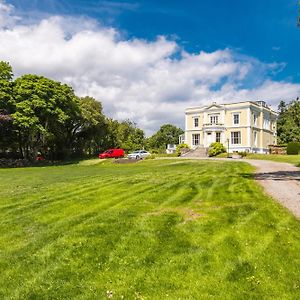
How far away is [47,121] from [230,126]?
32.1m

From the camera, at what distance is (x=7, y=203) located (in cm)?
1091

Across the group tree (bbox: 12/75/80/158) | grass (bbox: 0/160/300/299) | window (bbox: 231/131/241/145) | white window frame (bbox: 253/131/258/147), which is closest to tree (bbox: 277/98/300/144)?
white window frame (bbox: 253/131/258/147)

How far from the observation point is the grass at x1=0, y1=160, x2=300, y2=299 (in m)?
4.99

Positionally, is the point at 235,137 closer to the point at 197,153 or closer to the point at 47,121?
the point at 197,153

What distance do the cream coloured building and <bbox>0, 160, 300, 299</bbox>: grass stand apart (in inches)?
1932

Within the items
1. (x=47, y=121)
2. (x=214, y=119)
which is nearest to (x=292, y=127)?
(x=214, y=119)

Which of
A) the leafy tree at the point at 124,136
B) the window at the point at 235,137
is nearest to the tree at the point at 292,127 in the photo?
the window at the point at 235,137

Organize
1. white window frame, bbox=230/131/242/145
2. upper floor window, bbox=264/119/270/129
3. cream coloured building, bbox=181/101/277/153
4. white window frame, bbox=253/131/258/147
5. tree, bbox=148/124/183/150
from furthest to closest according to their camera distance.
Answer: tree, bbox=148/124/183/150 → upper floor window, bbox=264/119/270/129 → white window frame, bbox=253/131/258/147 → white window frame, bbox=230/131/242/145 → cream coloured building, bbox=181/101/277/153

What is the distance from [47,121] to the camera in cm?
4447

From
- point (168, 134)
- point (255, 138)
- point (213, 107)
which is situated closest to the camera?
point (255, 138)

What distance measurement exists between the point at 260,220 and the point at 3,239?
19.0ft

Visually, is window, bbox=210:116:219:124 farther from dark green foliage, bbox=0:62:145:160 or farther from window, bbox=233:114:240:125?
dark green foliage, bbox=0:62:145:160

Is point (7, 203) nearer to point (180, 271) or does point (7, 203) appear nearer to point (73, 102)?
point (180, 271)

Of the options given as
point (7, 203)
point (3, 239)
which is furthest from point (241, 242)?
point (7, 203)
